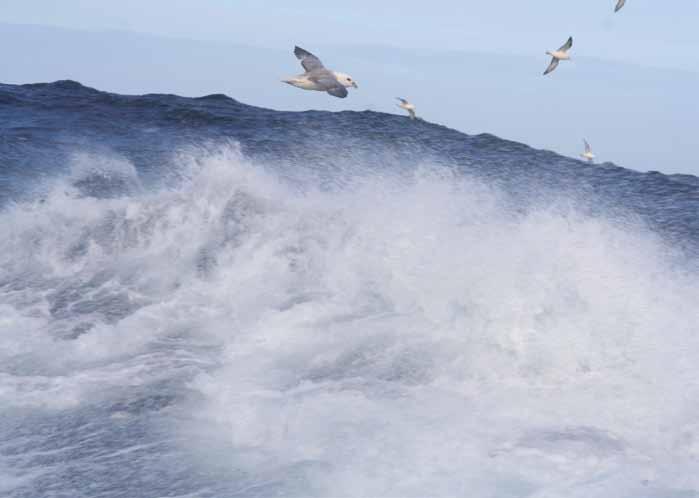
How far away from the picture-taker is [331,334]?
1200 centimetres

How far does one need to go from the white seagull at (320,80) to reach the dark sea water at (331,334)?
9.34 ft

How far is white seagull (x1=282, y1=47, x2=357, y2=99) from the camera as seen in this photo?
45.0ft

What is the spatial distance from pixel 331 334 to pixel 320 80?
4.25m

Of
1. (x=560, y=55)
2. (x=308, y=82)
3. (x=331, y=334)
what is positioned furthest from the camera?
(x=560, y=55)

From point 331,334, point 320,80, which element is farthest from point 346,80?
point 331,334

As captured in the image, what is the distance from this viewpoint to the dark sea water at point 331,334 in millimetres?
8383

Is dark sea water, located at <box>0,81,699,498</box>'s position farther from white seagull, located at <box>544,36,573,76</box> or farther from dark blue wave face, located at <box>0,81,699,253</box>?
white seagull, located at <box>544,36,573,76</box>

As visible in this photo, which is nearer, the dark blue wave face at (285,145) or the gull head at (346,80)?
the gull head at (346,80)

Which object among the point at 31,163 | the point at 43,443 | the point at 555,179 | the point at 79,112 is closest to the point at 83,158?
the point at 31,163

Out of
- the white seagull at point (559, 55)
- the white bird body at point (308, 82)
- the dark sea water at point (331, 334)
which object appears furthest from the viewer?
the white seagull at point (559, 55)

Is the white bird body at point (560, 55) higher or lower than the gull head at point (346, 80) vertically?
higher

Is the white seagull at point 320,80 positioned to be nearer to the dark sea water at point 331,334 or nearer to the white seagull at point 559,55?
the dark sea water at point 331,334

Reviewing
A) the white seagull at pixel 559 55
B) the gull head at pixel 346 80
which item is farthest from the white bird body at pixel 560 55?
the gull head at pixel 346 80

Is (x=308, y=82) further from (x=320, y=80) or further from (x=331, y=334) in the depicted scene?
(x=331, y=334)
